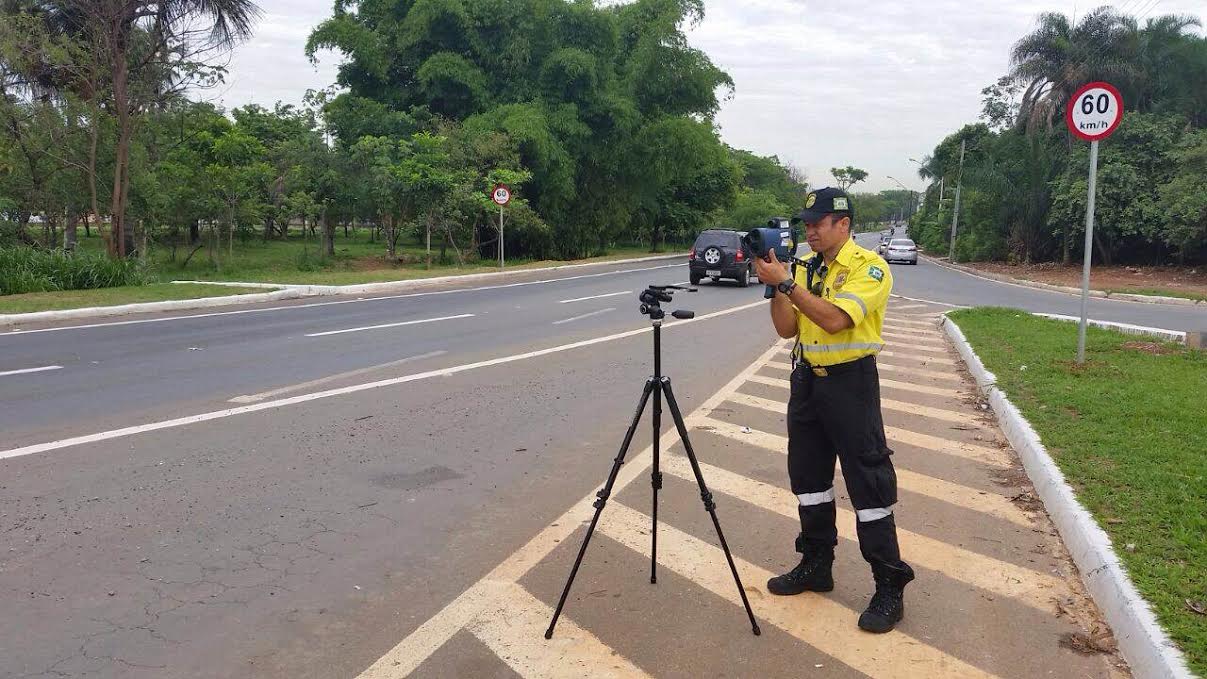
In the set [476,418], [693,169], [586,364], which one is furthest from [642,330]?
[693,169]

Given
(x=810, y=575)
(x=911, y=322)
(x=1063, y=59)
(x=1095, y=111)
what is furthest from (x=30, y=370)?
(x=1063, y=59)

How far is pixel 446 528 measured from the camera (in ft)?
15.1

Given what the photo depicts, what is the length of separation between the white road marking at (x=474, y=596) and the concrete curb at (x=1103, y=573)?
8.13 feet

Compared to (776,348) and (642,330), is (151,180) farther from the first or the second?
(776,348)

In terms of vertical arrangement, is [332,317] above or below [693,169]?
below

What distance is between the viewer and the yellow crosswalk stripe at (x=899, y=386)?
849cm

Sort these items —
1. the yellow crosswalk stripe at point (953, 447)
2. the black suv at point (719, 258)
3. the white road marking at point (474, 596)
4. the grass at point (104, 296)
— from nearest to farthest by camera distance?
1. the white road marking at point (474, 596)
2. the yellow crosswalk stripe at point (953, 447)
3. the grass at point (104, 296)
4. the black suv at point (719, 258)

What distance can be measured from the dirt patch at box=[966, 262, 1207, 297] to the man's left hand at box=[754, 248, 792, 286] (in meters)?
22.7

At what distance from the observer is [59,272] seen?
16359mm

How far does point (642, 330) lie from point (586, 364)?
129 inches

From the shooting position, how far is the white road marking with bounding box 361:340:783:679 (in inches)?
127

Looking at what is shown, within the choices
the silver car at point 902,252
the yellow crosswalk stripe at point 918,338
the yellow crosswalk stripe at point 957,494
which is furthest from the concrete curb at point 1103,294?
the yellow crosswalk stripe at point 957,494

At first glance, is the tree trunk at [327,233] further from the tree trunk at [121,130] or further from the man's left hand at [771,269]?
the man's left hand at [771,269]

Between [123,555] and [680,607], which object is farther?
[123,555]
